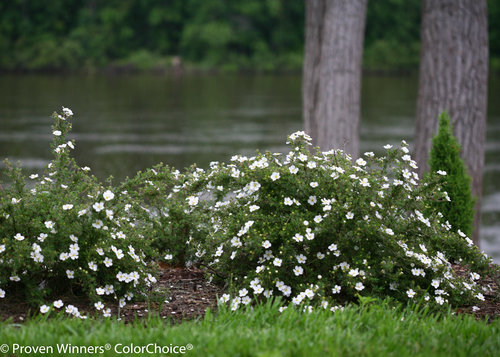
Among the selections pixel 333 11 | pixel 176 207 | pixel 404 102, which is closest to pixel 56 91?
pixel 404 102

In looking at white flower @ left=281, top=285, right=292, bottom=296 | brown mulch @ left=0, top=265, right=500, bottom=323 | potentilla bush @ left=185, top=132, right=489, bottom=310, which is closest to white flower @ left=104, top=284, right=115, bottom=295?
brown mulch @ left=0, top=265, right=500, bottom=323

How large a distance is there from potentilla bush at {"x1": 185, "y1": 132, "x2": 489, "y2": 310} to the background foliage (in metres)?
41.9

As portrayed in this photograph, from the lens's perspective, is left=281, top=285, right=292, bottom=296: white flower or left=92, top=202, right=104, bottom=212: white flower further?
left=281, top=285, right=292, bottom=296: white flower

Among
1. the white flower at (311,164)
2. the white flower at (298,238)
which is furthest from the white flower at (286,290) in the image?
the white flower at (311,164)

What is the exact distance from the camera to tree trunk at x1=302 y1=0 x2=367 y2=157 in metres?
7.80

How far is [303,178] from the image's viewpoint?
4602 millimetres

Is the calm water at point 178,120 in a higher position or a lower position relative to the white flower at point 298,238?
lower

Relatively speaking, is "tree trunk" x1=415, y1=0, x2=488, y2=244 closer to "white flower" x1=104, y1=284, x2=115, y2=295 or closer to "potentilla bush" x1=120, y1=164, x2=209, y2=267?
"potentilla bush" x1=120, y1=164, x2=209, y2=267

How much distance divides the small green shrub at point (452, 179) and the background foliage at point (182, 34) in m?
40.6

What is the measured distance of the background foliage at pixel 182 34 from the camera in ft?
150

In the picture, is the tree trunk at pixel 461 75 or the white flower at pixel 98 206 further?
the tree trunk at pixel 461 75

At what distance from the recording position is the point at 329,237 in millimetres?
4367

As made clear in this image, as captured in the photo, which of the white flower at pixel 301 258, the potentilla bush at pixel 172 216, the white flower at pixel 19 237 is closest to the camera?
the white flower at pixel 19 237

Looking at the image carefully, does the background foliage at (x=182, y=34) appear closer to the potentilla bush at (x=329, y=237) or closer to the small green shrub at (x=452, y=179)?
the small green shrub at (x=452, y=179)
